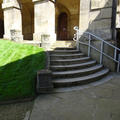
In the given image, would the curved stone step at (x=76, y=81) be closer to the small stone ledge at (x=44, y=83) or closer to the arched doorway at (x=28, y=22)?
the small stone ledge at (x=44, y=83)

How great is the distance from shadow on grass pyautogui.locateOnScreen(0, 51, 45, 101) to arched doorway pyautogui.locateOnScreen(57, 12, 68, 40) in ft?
25.4

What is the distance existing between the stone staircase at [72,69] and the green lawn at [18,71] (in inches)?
25.3

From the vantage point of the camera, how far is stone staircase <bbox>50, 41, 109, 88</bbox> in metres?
4.74

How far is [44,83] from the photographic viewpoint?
13.6 ft

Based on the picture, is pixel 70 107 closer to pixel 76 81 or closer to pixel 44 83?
pixel 44 83

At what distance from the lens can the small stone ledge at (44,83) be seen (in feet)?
13.4

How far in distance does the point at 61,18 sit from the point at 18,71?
9.51m

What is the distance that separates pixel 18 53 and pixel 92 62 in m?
3.65

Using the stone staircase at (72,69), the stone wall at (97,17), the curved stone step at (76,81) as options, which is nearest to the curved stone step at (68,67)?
the stone staircase at (72,69)

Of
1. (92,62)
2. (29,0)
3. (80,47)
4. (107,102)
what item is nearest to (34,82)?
(107,102)

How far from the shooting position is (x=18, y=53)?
649 cm

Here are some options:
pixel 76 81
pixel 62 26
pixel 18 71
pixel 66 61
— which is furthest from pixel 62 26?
pixel 76 81

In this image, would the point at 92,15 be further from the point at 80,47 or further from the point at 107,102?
the point at 107,102

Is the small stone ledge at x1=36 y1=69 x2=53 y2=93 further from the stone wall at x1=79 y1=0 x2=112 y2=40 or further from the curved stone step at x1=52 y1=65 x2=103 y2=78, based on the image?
the stone wall at x1=79 y1=0 x2=112 y2=40
